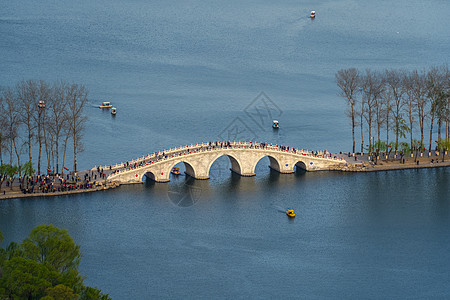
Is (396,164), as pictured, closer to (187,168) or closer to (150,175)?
(187,168)

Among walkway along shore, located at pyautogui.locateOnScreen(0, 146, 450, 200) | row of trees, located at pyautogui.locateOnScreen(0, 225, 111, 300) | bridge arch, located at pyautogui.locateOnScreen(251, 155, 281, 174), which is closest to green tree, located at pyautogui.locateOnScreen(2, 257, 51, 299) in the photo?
row of trees, located at pyautogui.locateOnScreen(0, 225, 111, 300)

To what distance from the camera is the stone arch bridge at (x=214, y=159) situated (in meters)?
180

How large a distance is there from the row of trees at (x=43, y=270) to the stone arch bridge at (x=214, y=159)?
53244mm

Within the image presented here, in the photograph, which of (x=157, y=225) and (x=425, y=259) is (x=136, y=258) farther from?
(x=425, y=259)

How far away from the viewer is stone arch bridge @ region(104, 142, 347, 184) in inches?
7082

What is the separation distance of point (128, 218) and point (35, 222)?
14478mm

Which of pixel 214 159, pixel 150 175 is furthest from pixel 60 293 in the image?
pixel 214 159

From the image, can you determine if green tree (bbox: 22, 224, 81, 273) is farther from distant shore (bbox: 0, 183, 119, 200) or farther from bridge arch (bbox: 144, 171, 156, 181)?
bridge arch (bbox: 144, 171, 156, 181)

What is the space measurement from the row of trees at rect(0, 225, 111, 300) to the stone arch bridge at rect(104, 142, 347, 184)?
53244 mm

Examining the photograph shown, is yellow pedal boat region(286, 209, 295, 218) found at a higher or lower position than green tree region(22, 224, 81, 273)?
higher

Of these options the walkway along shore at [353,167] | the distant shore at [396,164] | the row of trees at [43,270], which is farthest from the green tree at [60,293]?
the distant shore at [396,164]

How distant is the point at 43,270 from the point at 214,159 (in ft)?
232

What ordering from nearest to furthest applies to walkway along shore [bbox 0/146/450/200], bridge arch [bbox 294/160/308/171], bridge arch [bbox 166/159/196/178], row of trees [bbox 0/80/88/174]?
walkway along shore [bbox 0/146/450/200]
row of trees [bbox 0/80/88/174]
bridge arch [bbox 166/159/196/178]
bridge arch [bbox 294/160/308/171]

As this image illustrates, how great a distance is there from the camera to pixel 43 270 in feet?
383
